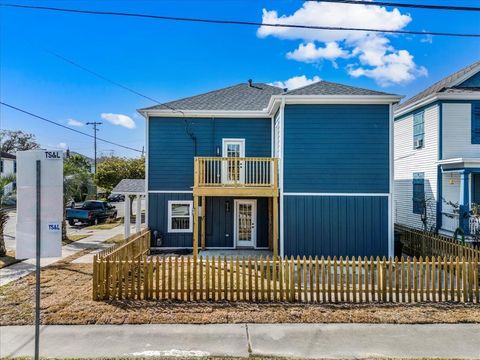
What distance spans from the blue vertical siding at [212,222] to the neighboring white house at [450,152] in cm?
696

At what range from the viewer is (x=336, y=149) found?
11328 mm

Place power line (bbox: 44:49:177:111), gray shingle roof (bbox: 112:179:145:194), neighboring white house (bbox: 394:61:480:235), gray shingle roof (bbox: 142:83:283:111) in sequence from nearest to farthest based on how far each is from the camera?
power line (bbox: 44:49:177:111) → neighboring white house (bbox: 394:61:480:235) → gray shingle roof (bbox: 142:83:283:111) → gray shingle roof (bbox: 112:179:145:194)

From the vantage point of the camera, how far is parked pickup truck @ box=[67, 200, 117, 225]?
74.4ft

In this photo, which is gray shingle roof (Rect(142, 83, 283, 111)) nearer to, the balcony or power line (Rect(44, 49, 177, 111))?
power line (Rect(44, 49, 177, 111))

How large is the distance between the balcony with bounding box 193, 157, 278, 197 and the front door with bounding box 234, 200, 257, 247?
Answer: 1309 millimetres

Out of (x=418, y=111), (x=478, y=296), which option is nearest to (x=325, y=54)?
(x=418, y=111)

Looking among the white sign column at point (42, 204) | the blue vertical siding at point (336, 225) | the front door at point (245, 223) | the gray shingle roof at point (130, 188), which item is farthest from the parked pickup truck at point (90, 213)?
the white sign column at point (42, 204)

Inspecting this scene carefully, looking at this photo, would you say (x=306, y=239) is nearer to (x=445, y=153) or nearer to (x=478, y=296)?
(x=478, y=296)

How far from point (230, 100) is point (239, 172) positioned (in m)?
3.75

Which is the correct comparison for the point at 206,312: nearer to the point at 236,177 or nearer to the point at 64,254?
the point at 236,177

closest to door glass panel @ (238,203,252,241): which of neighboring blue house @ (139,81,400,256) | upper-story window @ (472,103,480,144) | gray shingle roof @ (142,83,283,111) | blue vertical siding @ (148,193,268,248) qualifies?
blue vertical siding @ (148,193,268,248)

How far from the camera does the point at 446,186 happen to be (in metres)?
14.0

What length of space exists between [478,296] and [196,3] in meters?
9.49

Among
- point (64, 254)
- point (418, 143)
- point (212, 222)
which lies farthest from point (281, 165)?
point (64, 254)
